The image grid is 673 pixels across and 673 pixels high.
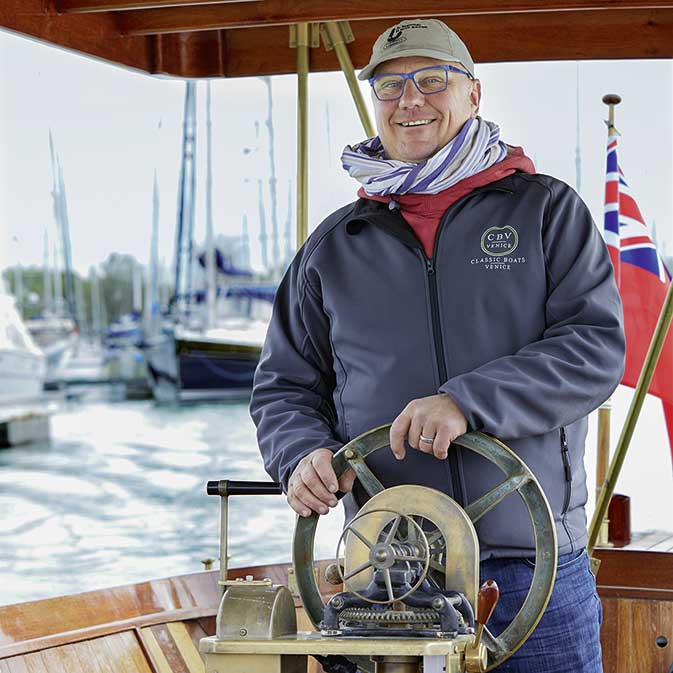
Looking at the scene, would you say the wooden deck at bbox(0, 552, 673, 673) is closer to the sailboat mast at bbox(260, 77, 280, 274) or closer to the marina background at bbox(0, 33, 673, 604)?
the marina background at bbox(0, 33, 673, 604)

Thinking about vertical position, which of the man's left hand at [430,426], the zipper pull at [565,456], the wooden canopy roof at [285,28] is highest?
the wooden canopy roof at [285,28]

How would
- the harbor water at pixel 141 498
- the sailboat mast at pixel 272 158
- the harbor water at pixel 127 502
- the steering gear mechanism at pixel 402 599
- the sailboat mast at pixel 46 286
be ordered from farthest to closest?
1. the sailboat mast at pixel 46 286
2. the harbor water at pixel 127 502
3. the harbor water at pixel 141 498
4. the sailboat mast at pixel 272 158
5. the steering gear mechanism at pixel 402 599

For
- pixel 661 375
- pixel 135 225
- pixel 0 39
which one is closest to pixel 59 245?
pixel 135 225

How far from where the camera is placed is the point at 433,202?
167 centimetres

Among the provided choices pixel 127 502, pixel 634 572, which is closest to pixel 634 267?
pixel 634 572

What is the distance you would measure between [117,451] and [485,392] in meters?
22.1

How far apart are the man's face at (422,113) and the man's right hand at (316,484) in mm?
470

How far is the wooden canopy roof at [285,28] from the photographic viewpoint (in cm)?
220

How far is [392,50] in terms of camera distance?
1688 millimetres

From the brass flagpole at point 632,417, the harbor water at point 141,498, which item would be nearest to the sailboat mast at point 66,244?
the harbor water at point 141,498

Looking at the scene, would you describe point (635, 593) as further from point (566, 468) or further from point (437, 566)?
point (437, 566)

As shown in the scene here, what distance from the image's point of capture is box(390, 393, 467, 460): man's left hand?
1440 millimetres

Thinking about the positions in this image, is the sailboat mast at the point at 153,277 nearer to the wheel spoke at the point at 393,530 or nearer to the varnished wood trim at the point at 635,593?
the varnished wood trim at the point at 635,593

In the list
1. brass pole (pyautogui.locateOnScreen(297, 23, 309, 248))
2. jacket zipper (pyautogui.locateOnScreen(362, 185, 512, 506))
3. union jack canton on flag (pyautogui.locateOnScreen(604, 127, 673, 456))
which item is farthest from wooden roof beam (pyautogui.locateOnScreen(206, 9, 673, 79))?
jacket zipper (pyautogui.locateOnScreen(362, 185, 512, 506))
